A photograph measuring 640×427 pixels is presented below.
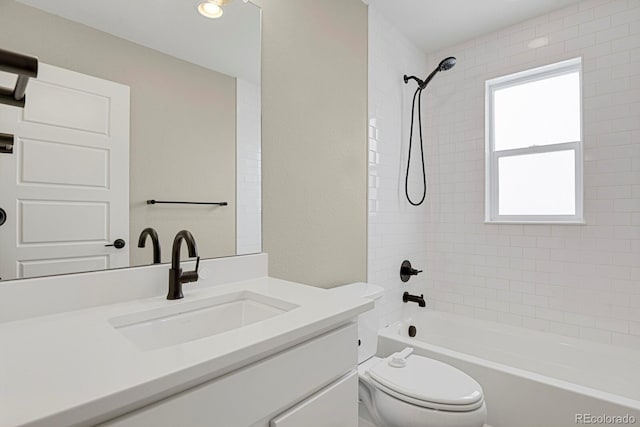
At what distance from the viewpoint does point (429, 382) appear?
1.39 metres

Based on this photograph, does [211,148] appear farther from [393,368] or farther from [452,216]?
[452,216]

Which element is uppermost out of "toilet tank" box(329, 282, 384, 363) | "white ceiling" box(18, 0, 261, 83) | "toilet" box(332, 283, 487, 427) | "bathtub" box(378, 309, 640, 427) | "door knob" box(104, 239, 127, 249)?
"white ceiling" box(18, 0, 261, 83)

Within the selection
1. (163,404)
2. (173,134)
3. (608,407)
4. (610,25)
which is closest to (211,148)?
(173,134)

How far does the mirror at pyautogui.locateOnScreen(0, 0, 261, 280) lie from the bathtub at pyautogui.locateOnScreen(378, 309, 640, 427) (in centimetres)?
134

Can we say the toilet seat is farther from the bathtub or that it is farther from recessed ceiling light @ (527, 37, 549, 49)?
recessed ceiling light @ (527, 37, 549, 49)

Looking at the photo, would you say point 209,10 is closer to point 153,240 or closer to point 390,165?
point 153,240

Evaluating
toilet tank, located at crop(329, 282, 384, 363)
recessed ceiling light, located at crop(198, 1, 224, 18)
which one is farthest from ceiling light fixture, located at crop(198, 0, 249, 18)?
toilet tank, located at crop(329, 282, 384, 363)

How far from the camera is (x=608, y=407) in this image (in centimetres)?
138

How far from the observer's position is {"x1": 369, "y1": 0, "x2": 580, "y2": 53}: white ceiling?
2.15 m

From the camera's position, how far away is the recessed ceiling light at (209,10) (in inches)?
51.0

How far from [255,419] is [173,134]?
0.95 metres

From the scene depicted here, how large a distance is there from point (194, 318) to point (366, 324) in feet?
3.23

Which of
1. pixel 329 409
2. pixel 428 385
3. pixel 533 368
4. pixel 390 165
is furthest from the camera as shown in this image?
pixel 390 165

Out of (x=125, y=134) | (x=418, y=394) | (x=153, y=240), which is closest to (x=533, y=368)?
(x=418, y=394)
